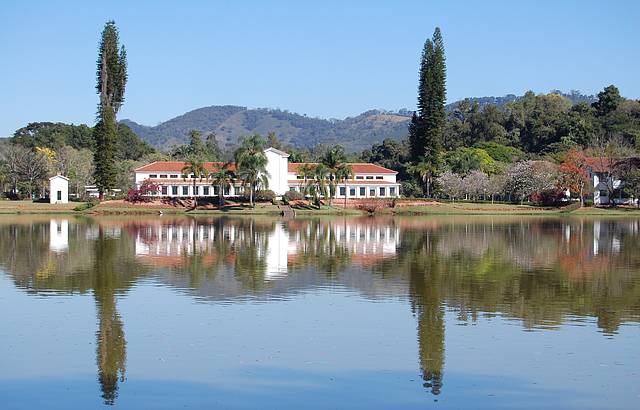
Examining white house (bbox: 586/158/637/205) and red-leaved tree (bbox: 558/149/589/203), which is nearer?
red-leaved tree (bbox: 558/149/589/203)

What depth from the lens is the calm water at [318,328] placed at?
43.3 ft

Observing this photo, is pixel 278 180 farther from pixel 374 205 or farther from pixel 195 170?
pixel 374 205

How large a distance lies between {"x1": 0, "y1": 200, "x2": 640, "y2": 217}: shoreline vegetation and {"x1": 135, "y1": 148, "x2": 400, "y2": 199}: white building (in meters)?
7.56

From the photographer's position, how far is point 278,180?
85000 millimetres

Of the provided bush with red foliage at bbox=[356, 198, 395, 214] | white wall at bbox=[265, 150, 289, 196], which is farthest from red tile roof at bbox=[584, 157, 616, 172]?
white wall at bbox=[265, 150, 289, 196]

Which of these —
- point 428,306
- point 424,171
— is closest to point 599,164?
point 424,171

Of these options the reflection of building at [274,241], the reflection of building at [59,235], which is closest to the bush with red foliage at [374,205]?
the reflection of building at [274,241]

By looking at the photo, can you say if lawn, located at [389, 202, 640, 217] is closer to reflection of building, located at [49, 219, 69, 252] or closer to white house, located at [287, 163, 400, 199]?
white house, located at [287, 163, 400, 199]

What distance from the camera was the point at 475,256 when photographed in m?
34.0

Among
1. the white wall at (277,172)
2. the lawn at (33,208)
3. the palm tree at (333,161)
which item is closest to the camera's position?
the lawn at (33,208)

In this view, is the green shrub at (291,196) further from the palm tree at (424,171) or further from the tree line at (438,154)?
the palm tree at (424,171)

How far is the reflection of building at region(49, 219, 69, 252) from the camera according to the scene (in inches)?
1471

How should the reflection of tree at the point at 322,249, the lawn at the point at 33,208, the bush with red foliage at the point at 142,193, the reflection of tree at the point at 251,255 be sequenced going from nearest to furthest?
the reflection of tree at the point at 251,255 < the reflection of tree at the point at 322,249 < the lawn at the point at 33,208 < the bush with red foliage at the point at 142,193

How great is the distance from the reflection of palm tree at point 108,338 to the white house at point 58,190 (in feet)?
169
